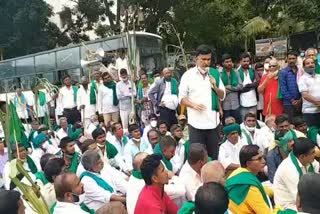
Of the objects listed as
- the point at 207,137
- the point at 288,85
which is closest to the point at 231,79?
the point at 288,85

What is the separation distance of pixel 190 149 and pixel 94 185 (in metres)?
0.96

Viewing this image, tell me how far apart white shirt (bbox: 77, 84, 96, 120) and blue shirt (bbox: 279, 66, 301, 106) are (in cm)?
392

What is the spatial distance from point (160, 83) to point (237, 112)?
1.43 metres

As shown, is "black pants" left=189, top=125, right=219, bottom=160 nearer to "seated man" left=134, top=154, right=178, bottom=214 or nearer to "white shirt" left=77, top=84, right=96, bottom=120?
"seated man" left=134, top=154, right=178, bottom=214

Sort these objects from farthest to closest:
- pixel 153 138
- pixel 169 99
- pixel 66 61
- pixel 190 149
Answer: pixel 66 61 < pixel 169 99 < pixel 153 138 < pixel 190 149

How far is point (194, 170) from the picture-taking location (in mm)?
4422

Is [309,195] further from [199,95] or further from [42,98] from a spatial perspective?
[42,98]

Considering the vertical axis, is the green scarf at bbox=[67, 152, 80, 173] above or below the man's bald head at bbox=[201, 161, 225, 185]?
below

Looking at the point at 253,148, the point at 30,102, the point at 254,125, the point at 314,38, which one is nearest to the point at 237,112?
the point at 254,125

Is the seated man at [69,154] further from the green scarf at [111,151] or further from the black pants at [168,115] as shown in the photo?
the black pants at [168,115]

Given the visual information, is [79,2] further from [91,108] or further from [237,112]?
[237,112]

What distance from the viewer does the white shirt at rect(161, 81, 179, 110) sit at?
26.6 feet

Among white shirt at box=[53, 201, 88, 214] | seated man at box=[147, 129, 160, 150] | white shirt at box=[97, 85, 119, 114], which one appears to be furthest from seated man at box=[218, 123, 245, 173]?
white shirt at box=[97, 85, 119, 114]

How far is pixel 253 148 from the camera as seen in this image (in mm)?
3889
